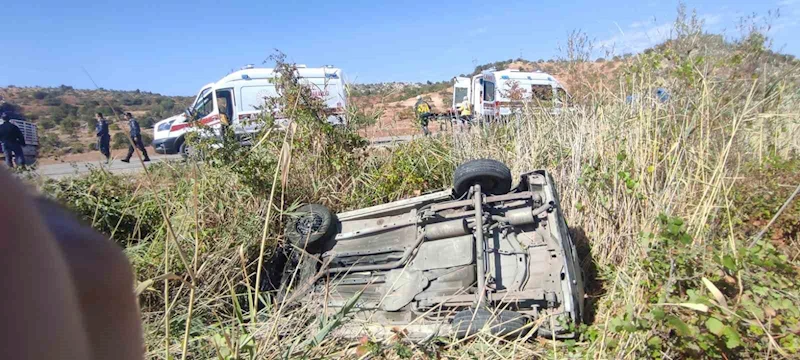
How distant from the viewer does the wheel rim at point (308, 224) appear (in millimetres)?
4316

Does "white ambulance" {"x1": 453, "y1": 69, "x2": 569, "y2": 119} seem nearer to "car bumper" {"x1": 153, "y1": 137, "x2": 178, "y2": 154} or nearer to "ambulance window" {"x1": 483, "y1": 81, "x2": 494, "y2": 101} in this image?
"ambulance window" {"x1": 483, "y1": 81, "x2": 494, "y2": 101}

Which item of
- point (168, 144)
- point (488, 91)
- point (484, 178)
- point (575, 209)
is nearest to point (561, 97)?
point (575, 209)

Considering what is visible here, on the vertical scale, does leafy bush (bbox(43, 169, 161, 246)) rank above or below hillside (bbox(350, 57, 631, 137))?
below

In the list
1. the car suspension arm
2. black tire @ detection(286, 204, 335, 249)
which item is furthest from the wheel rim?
the car suspension arm

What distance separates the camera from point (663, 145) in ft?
12.0

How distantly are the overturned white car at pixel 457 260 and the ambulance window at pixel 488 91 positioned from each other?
11424 millimetres

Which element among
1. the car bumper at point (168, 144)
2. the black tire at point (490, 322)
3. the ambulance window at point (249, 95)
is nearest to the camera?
the black tire at point (490, 322)

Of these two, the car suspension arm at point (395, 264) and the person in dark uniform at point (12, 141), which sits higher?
the person in dark uniform at point (12, 141)

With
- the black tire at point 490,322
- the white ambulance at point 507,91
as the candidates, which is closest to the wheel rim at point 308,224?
the black tire at point 490,322

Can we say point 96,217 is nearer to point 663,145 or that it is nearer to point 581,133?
point 581,133

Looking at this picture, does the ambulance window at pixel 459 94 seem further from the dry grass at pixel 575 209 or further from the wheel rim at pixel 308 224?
the wheel rim at pixel 308 224

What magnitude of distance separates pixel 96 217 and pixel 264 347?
3.18 m

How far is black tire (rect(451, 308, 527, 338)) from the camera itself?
2.90m

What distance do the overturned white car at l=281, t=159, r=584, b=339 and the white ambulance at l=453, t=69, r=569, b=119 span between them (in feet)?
6.53
